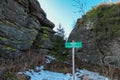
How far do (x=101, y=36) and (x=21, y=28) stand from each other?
443 cm

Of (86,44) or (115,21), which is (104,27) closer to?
(115,21)

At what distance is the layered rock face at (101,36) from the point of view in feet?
35.0

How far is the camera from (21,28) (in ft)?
33.6

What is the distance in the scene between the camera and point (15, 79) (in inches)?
269

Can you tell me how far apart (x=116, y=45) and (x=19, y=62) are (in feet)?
16.8

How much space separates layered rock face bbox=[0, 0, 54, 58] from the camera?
920cm

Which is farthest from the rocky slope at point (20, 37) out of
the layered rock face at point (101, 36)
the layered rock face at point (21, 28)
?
the layered rock face at point (101, 36)

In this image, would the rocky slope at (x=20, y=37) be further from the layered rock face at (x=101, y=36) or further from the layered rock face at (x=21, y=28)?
the layered rock face at (x=101, y=36)

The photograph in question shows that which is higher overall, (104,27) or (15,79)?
(104,27)

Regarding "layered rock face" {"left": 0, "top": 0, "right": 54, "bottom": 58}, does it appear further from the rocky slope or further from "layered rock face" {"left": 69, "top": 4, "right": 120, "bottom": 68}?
"layered rock face" {"left": 69, "top": 4, "right": 120, "bottom": 68}

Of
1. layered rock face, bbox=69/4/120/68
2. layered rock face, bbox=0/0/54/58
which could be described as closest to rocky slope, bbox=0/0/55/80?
layered rock face, bbox=0/0/54/58

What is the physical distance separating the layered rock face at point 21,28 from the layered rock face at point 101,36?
7.14 ft

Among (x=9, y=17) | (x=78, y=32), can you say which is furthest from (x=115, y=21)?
(x=9, y=17)

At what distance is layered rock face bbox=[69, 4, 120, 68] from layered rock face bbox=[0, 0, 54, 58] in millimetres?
2176
